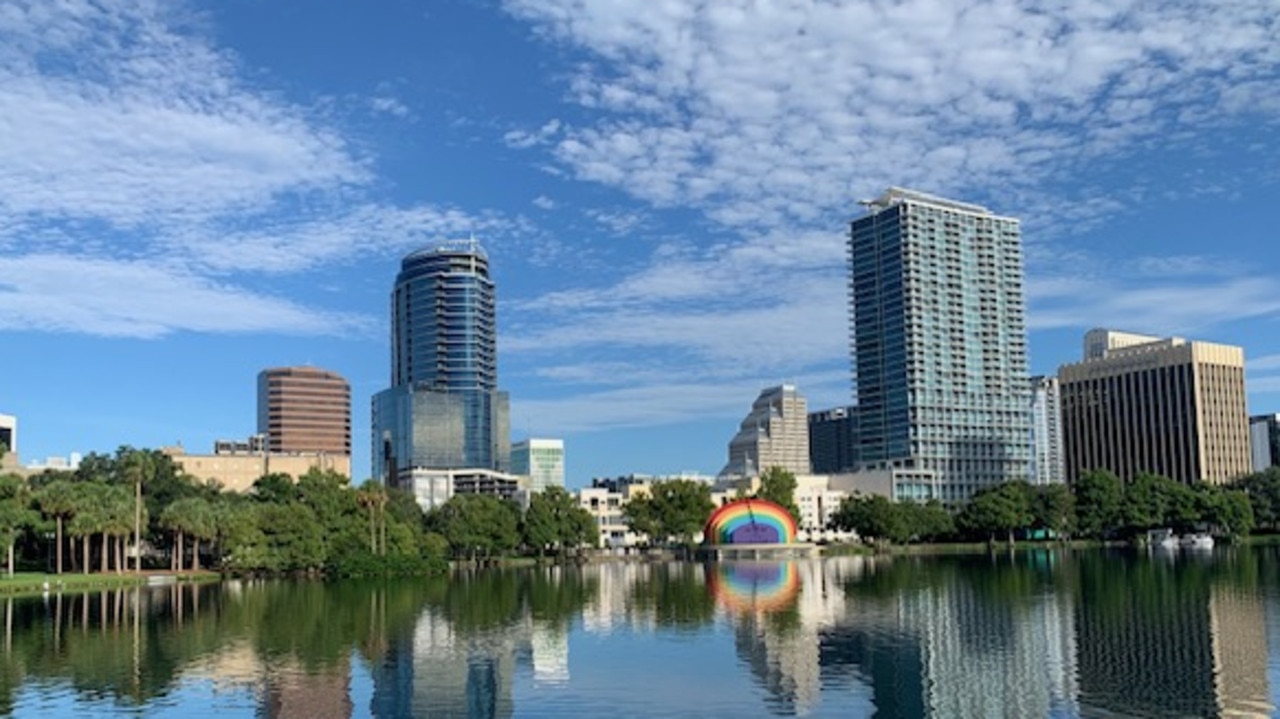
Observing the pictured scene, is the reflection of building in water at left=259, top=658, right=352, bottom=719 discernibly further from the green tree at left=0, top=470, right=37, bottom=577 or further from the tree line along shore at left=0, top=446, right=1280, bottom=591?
the tree line along shore at left=0, top=446, right=1280, bottom=591

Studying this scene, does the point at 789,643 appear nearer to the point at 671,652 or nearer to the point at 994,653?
the point at 671,652

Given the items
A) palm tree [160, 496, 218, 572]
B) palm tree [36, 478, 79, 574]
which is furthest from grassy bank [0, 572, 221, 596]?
palm tree [36, 478, 79, 574]

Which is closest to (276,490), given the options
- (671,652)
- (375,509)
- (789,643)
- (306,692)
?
(375,509)

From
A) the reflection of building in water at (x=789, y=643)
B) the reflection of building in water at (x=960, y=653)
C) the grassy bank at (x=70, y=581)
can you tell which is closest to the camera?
the reflection of building in water at (x=960, y=653)

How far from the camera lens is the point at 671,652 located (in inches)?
2406

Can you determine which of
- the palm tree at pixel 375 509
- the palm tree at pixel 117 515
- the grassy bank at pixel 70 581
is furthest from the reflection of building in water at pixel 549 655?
the palm tree at pixel 375 509

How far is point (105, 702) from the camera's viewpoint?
156ft

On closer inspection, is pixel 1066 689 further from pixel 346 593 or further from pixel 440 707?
pixel 346 593

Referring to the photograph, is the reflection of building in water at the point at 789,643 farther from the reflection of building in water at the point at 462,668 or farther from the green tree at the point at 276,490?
the green tree at the point at 276,490

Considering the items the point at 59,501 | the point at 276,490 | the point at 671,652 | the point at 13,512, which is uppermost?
the point at 276,490

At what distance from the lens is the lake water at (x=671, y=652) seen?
45.0 metres

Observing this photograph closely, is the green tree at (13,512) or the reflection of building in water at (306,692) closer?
the reflection of building in water at (306,692)

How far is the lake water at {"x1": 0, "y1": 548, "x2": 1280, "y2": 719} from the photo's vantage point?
45.0 m

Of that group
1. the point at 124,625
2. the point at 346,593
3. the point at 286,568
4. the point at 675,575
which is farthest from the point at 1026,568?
the point at 124,625
